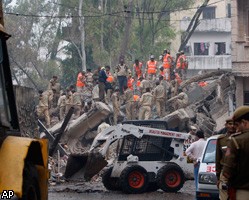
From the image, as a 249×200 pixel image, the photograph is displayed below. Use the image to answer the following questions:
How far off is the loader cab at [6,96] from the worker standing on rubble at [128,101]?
26.9 metres

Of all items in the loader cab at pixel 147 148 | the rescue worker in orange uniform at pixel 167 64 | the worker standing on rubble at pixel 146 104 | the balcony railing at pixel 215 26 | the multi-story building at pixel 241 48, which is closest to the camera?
the loader cab at pixel 147 148

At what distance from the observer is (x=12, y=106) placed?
412 inches

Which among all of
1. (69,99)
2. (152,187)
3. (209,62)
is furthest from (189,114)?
(209,62)

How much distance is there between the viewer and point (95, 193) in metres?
22.3

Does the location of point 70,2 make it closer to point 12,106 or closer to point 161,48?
point 161,48

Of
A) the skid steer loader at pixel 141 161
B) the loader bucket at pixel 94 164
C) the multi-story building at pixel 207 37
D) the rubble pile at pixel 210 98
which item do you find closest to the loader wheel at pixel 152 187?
the skid steer loader at pixel 141 161

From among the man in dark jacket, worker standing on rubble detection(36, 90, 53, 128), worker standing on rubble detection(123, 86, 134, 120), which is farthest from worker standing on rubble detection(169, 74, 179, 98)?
worker standing on rubble detection(36, 90, 53, 128)

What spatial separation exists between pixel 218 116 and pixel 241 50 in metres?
3.14

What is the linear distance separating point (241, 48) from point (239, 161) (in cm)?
3180

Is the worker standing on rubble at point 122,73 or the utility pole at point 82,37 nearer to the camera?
the worker standing on rubble at point 122,73

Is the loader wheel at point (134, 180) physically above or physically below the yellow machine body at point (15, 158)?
below

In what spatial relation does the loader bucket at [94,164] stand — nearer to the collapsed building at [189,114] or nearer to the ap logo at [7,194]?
the collapsed building at [189,114]

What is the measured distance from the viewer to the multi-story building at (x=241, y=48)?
40.3m

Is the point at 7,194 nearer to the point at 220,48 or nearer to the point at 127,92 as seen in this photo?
the point at 127,92
